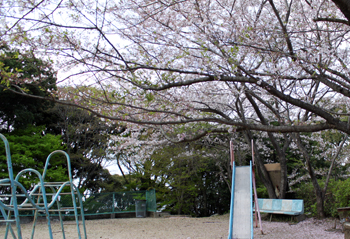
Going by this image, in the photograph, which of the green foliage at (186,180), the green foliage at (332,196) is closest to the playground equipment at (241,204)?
the green foliage at (332,196)

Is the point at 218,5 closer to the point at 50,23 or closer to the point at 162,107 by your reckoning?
the point at 162,107

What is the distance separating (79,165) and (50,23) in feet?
36.9

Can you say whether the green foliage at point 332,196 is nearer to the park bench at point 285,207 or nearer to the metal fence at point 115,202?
the park bench at point 285,207

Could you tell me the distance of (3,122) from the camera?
37.7 feet

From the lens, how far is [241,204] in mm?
5586

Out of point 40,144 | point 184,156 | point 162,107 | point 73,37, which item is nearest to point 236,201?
point 162,107

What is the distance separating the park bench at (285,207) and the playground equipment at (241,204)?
94.2 inches

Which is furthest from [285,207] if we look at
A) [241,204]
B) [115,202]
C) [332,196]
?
[115,202]

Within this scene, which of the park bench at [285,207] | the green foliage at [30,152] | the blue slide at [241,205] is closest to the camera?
the blue slide at [241,205]

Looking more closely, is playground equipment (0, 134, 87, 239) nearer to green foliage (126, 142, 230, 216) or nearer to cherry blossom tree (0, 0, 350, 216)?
cherry blossom tree (0, 0, 350, 216)

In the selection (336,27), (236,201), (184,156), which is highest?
(336,27)

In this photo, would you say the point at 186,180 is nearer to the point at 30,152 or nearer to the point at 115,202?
the point at 115,202

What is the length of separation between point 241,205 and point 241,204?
0.08 ft

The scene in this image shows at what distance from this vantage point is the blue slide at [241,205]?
509 cm
